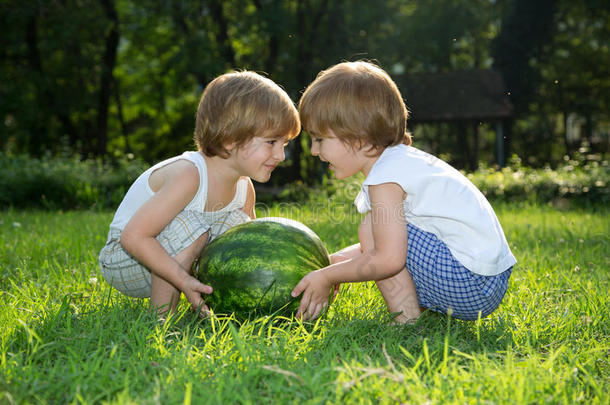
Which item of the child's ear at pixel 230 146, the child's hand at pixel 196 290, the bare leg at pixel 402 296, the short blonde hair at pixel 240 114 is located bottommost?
the bare leg at pixel 402 296

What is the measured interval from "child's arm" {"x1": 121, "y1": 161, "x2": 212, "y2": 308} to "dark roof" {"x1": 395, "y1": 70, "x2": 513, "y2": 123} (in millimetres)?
22368

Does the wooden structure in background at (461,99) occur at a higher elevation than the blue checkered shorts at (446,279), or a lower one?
lower

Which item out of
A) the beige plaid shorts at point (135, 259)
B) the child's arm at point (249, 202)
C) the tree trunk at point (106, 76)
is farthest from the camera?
the tree trunk at point (106, 76)

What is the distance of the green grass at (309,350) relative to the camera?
192 cm

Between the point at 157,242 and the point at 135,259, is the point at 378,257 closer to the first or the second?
the point at 157,242

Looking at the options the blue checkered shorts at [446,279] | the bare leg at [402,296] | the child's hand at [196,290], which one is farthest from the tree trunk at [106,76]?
the blue checkered shorts at [446,279]

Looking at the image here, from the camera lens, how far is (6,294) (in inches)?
133

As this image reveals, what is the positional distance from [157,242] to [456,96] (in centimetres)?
2453

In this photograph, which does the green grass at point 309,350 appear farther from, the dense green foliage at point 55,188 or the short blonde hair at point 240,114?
the dense green foliage at point 55,188

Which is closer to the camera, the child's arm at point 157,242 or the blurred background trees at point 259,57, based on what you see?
the child's arm at point 157,242

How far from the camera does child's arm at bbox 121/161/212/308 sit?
9.28 ft

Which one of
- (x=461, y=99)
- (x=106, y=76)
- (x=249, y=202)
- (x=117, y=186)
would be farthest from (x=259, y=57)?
(x=249, y=202)

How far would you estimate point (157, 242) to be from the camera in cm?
290

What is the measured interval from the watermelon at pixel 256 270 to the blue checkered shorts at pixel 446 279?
0.56 metres
